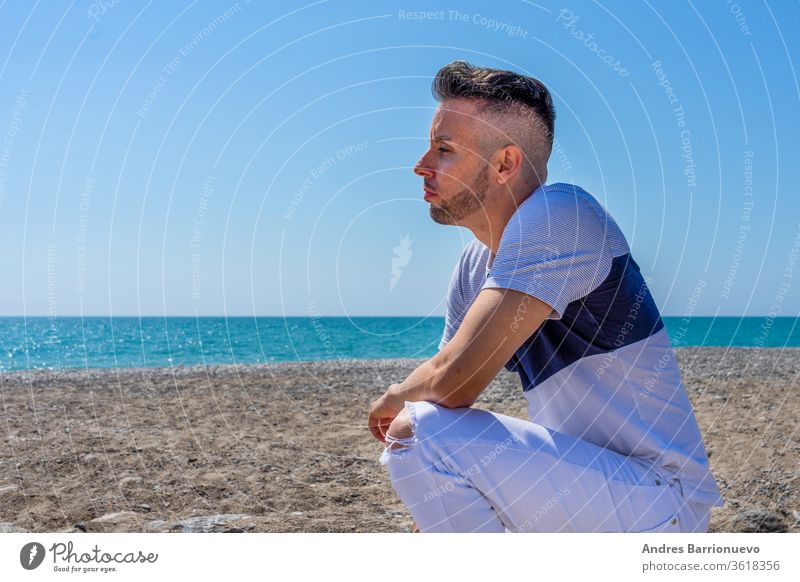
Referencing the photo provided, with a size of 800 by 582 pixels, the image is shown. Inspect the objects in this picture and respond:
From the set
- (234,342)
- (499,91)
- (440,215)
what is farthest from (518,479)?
(234,342)

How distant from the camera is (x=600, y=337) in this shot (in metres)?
2.81

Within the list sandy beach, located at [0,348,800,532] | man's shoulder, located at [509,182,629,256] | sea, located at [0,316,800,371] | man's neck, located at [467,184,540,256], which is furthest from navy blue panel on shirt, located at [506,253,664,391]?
sea, located at [0,316,800,371]

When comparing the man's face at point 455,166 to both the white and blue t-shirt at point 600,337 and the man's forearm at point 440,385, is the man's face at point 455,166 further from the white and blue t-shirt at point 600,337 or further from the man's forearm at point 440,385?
the man's forearm at point 440,385

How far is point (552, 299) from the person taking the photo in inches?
101

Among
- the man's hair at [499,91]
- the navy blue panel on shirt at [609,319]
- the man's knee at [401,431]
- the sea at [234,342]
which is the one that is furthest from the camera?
the sea at [234,342]

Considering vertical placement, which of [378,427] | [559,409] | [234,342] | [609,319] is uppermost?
[609,319]

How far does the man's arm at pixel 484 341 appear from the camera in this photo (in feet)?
8.37

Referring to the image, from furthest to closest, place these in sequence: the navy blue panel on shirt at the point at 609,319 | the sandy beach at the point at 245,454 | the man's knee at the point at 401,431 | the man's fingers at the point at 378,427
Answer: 1. the sandy beach at the point at 245,454
2. the man's fingers at the point at 378,427
3. the navy blue panel on shirt at the point at 609,319
4. the man's knee at the point at 401,431

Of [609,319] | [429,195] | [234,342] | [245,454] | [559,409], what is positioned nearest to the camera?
[609,319]

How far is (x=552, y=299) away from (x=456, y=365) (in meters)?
0.40

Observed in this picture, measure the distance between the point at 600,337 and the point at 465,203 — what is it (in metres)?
0.78

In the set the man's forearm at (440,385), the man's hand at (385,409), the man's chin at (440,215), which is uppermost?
the man's chin at (440,215)

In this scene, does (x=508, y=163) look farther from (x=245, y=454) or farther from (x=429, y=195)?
(x=245, y=454)
